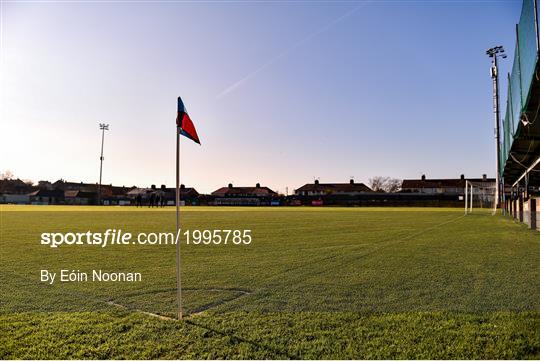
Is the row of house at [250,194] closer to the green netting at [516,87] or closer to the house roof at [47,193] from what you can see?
the house roof at [47,193]

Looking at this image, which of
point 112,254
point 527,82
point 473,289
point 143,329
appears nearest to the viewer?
→ point 143,329

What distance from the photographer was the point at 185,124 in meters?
4.92

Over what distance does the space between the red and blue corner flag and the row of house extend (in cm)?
7416

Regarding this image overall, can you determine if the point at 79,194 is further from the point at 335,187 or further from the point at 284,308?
the point at 284,308

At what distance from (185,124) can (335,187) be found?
12511 centimetres

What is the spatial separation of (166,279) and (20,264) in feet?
11.4

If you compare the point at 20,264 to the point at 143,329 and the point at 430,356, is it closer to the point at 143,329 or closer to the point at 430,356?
the point at 143,329

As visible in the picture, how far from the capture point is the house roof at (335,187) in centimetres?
12506

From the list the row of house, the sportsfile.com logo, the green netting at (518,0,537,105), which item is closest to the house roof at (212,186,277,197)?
the row of house

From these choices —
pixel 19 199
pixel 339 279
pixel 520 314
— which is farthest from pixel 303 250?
pixel 19 199

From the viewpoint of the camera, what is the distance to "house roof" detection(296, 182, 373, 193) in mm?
125062

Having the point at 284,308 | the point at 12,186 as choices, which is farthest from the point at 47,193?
the point at 284,308

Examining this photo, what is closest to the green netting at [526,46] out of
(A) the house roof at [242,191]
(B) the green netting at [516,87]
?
(B) the green netting at [516,87]

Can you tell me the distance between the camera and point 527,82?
343 inches
